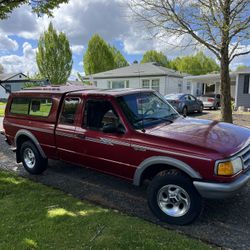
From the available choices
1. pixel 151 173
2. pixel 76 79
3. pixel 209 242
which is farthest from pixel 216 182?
pixel 76 79

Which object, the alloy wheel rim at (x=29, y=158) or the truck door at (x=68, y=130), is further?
the alloy wheel rim at (x=29, y=158)

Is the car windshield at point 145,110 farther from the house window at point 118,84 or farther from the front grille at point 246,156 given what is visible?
the house window at point 118,84

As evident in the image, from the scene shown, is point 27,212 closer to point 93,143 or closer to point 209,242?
point 93,143

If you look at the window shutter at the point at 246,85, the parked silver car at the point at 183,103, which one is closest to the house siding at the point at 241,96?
the window shutter at the point at 246,85

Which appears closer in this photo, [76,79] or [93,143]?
[93,143]

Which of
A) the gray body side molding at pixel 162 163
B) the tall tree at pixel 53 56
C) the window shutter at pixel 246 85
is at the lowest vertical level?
the gray body side molding at pixel 162 163

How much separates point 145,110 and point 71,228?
87.5 inches

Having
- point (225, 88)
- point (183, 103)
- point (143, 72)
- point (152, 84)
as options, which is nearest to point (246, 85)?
point (183, 103)

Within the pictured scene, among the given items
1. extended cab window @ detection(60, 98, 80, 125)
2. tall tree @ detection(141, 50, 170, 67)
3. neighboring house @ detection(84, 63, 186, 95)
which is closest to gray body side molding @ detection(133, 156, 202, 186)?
extended cab window @ detection(60, 98, 80, 125)

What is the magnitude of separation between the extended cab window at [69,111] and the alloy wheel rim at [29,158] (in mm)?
1414

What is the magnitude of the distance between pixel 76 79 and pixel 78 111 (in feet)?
130

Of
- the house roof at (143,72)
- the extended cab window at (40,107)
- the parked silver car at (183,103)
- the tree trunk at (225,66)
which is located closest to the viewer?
the extended cab window at (40,107)

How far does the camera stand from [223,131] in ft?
14.3

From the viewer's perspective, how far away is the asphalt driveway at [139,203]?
3.64m
